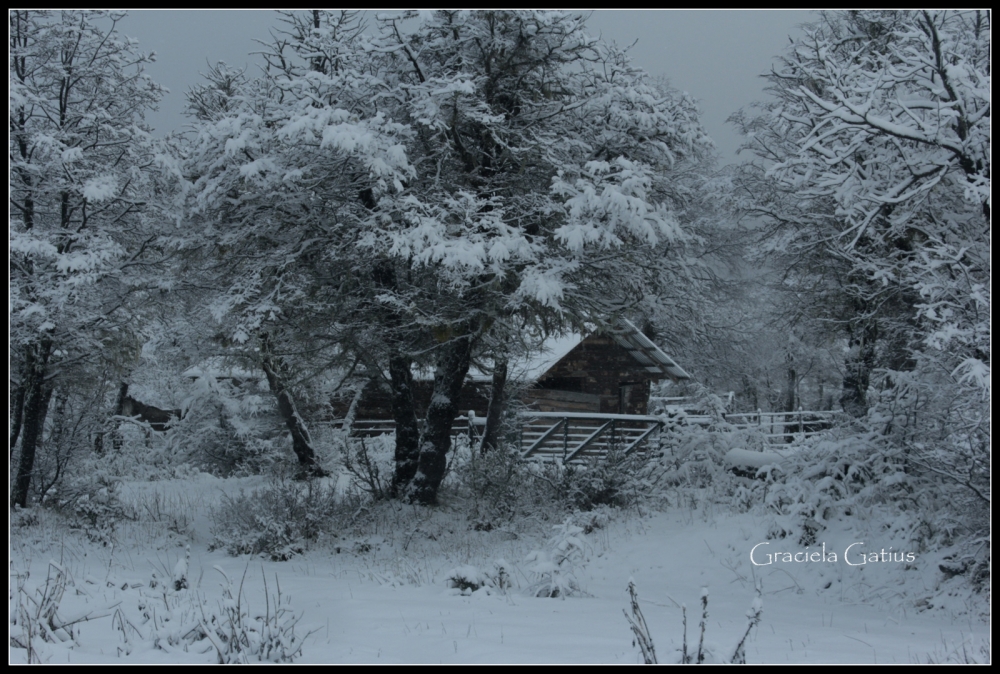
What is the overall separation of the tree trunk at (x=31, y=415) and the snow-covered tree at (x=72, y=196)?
17 millimetres

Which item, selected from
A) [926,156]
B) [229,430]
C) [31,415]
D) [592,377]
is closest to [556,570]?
[926,156]

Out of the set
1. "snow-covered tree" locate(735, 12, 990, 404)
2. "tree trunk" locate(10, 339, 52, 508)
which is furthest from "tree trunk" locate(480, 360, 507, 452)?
"tree trunk" locate(10, 339, 52, 508)

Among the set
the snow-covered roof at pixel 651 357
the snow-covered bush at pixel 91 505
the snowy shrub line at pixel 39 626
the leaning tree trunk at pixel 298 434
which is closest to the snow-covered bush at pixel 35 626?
the snowy shrub line at pixel 39 626

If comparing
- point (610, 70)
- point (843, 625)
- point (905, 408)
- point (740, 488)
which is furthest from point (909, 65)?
point (740, 488)

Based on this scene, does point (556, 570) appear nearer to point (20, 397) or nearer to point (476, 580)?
point (476, 580)

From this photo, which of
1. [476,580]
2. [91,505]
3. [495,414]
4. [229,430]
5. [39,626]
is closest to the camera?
[39,626]

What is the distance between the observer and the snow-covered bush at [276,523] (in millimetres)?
11000

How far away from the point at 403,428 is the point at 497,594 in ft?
20.8

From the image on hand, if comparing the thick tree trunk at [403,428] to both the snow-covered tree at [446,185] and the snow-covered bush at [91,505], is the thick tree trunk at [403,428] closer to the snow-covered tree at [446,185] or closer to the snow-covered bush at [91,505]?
the snow-covered tree at [446,185]

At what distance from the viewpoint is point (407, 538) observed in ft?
37.0

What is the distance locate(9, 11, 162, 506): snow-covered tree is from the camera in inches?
422

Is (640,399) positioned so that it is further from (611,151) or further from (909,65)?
(909,65)

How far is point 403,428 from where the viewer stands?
44.6 feet

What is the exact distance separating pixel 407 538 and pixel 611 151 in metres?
6.80
